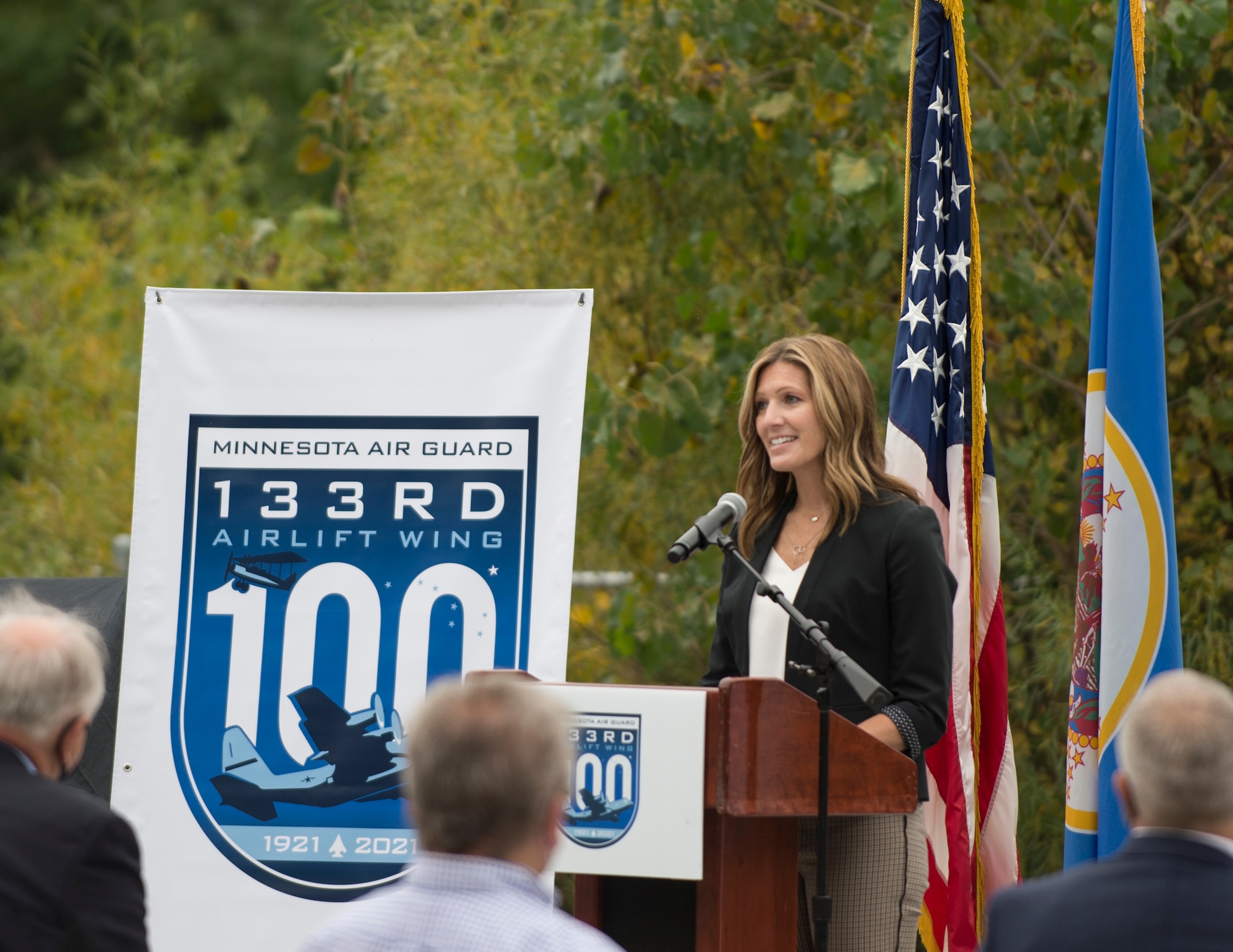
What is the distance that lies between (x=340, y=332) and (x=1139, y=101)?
75.7 inches

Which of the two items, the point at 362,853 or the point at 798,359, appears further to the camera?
the point at 362,853

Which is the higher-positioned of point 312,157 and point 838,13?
point 838,13

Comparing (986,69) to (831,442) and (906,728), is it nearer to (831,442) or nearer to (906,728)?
(831,442)

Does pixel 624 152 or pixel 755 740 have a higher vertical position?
pixel 624 152

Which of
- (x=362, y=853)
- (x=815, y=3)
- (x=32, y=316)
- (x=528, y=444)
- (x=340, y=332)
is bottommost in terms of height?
(x=362, y=853)

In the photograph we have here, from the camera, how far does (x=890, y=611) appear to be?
2602 millimetres

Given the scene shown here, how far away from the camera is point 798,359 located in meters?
2.78

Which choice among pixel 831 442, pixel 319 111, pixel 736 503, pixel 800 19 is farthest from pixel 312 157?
pixel 736 503

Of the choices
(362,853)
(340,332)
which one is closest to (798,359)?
(340,332)

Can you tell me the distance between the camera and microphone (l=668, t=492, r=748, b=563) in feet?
7.88

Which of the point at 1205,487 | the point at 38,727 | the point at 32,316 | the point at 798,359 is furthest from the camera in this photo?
the point at 32,316

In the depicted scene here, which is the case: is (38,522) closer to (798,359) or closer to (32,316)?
(32,316)

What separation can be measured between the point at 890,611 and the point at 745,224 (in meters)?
2.93

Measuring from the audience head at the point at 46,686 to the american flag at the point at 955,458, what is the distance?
6.49 ft
